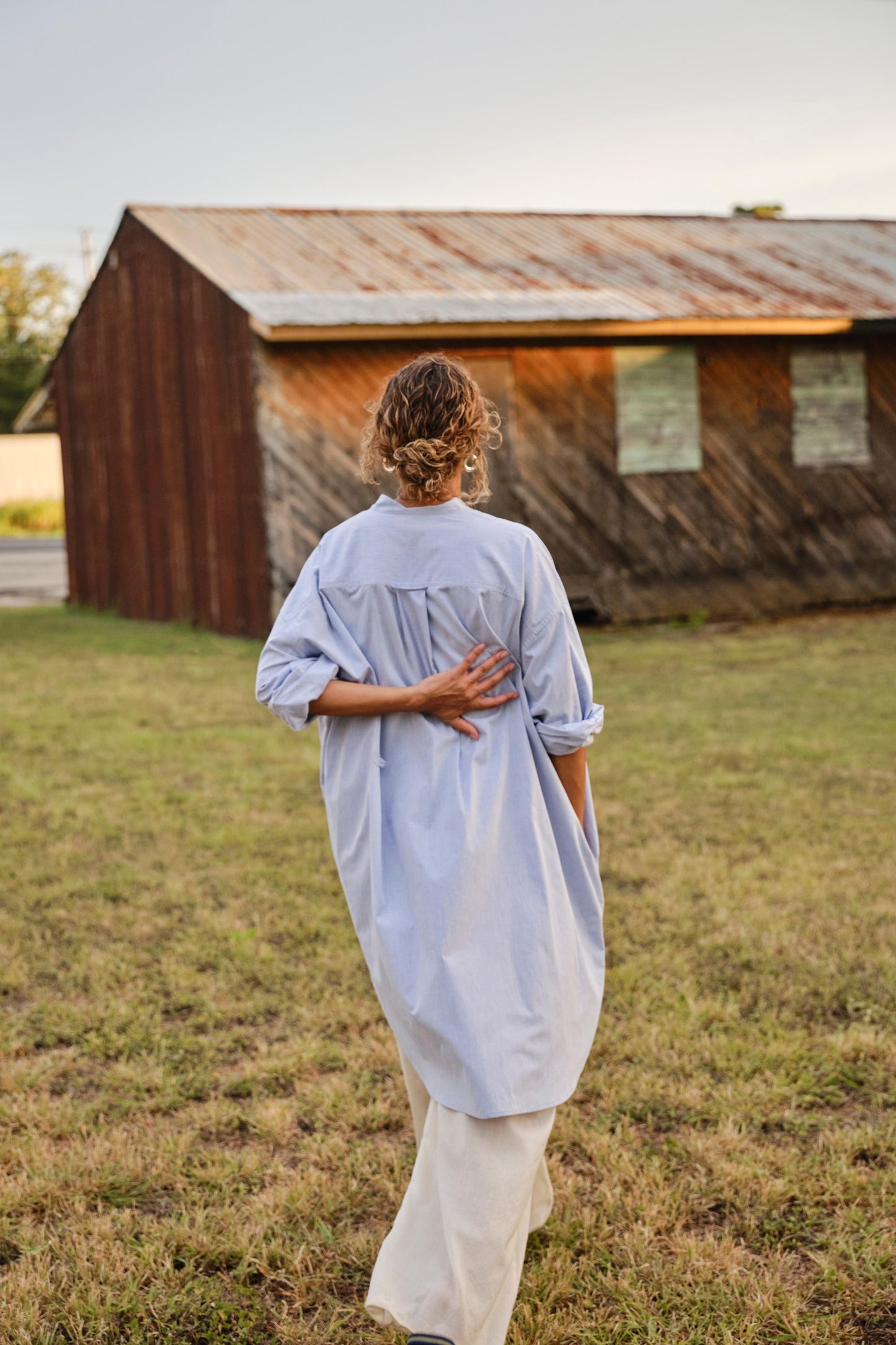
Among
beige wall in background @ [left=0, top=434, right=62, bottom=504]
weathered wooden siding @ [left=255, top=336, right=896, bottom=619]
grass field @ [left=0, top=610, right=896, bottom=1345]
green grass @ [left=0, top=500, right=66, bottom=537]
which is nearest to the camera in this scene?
grass field @ [left=0, top=610, right=896, bottom=1345]

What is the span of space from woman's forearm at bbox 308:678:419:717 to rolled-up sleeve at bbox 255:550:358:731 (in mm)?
19

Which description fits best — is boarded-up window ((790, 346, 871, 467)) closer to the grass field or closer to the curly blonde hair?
the grass field

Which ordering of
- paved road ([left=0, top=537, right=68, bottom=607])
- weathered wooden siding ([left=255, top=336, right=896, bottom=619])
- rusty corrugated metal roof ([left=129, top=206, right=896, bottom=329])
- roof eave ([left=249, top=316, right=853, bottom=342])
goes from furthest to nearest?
paved road ([left=0, top=537, right=68, bottom=607]), rusty corrugated metal roof ([left=129, top=206, right=896, bottom=329]), weathered wooden siding ([left=255, top=336, right=896, bottom=619]), roof eave ([left=249, top=316, right=853, bottom=342])

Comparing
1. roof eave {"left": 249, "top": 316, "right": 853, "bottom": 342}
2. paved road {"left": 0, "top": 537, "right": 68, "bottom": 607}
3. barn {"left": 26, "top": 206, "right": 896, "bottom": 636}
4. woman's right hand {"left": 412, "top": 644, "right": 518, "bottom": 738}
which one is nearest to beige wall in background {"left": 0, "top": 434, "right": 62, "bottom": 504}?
paved road {"left": 0, "top": 537, "right": 68, "bottom": 607}

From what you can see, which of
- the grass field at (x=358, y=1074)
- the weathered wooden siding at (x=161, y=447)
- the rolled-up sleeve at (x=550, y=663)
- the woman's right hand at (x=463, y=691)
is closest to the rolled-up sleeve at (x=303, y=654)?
the woman's right hand at (x=463, y=691)

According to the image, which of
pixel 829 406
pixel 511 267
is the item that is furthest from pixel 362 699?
pixel 829 406

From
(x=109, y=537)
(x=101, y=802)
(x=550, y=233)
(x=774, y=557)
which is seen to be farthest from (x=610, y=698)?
(x=109, y=537)

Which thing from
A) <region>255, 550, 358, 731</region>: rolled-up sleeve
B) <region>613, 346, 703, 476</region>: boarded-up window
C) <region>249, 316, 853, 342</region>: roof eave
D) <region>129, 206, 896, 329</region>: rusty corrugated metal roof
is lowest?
<region>255, 550, 358, 731</region>: rolled-up sleeve

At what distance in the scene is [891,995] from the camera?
3.86 m

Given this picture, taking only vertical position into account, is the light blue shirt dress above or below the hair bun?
below

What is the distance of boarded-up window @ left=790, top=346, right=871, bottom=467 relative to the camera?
14.9 m

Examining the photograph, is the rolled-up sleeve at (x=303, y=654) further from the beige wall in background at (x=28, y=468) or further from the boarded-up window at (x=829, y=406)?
the beige wall in background at (x=28, y=468)

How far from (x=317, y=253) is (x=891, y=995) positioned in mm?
11820

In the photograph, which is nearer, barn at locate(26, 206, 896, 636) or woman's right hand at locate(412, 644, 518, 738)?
woman's right hand at locate(412, 644, 518, 738)
